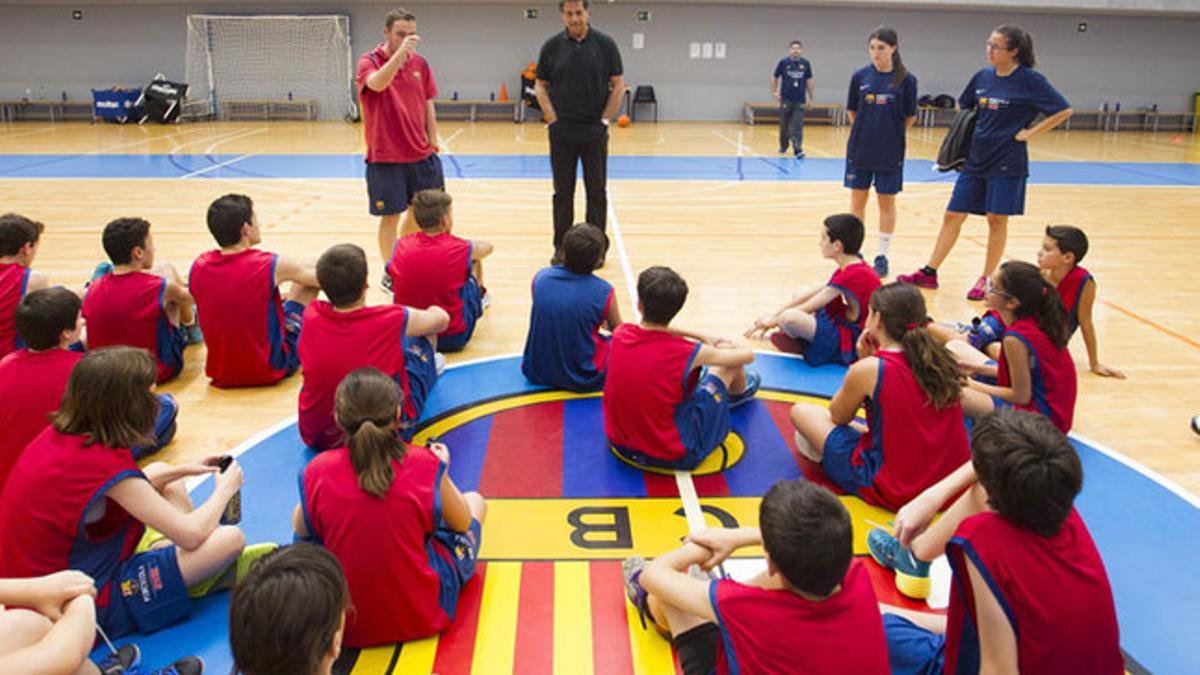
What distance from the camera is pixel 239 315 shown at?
4547mm

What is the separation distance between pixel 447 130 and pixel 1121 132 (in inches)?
644

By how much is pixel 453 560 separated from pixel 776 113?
812 inches

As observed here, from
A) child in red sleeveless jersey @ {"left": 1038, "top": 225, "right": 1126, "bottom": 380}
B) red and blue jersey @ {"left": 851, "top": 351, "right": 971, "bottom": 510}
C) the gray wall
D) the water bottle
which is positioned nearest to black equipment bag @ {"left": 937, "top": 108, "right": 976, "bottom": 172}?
child in red sleeveless jersey @ {"left": 1038, "top": 225, "right": 1126, "bottom": 380}

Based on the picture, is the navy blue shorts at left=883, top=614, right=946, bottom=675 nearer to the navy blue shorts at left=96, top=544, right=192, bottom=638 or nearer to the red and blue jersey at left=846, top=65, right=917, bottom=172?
the navy blue shorts at left=96, top=544, right=192, bottom=638

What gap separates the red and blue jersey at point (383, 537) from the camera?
2.46 m

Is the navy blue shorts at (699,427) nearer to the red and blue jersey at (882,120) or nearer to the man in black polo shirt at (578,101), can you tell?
the man in black polo shirt at (578,101)

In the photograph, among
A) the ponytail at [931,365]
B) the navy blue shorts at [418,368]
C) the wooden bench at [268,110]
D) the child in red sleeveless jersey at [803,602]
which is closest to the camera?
the child in red sleeveless jersey at [803,602]

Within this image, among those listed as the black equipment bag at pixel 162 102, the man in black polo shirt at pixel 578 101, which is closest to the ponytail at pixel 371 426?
the man in black polo shirt at pixel 578 101

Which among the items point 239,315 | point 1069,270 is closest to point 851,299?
point 1069,270

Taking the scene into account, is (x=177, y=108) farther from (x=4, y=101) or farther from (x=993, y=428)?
(x=993, y=428)

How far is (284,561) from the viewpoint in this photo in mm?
1754

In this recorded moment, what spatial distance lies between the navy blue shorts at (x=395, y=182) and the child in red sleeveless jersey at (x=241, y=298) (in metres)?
1.76

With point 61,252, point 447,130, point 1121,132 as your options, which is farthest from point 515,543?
point 1121,132

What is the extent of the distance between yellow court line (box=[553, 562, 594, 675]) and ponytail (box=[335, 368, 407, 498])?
72 centimetres
